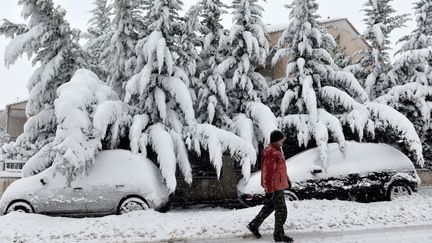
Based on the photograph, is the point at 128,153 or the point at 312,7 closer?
the point at 128,153

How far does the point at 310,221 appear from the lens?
27.3 ft

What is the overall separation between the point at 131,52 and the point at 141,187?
17.5 feet

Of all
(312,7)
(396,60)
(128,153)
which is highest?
(312,7)

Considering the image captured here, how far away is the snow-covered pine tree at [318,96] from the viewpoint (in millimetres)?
12570

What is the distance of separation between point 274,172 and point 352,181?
5.13 m

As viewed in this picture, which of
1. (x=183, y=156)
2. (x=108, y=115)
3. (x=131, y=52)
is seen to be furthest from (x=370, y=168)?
(x=131, y=52)

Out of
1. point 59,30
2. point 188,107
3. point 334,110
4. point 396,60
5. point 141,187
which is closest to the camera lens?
point 141,187

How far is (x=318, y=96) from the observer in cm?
1392

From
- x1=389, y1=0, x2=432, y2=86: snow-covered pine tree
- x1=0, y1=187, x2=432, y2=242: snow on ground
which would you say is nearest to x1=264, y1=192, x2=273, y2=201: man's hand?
x1=0, y1=187, x2=432, y2=242: snow on ground

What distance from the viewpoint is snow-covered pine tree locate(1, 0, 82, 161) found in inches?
492

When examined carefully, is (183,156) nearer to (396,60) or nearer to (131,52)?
(131,52)

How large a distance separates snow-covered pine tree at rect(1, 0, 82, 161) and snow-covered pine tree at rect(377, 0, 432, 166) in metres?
11.0

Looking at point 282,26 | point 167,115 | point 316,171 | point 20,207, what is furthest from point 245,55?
point 282,26

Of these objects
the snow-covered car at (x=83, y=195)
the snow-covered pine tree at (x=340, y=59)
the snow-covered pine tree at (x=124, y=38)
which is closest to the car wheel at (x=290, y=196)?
the snow-covered car at (x=83, y=195)
